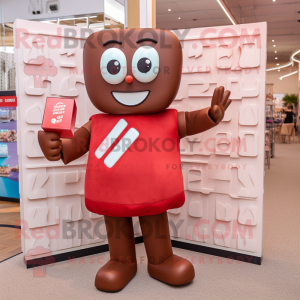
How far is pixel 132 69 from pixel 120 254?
1.10 meters

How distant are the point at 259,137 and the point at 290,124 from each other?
1003cm

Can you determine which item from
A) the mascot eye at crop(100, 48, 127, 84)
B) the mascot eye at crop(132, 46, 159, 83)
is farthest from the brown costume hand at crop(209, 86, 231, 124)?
the mascot eye at crop(100, 48, 127, 84)

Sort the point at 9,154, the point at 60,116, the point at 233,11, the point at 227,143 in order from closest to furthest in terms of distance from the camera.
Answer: the point at 60,116 → the point at 227,143 → the point at 9,154 → the point at 233,11

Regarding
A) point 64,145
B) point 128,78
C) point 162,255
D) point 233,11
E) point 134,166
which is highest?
point 233,11

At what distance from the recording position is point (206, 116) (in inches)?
72.1

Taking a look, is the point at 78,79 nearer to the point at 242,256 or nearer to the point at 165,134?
the point at 165,134

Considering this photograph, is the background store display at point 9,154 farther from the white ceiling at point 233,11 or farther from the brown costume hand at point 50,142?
the white ceiling at point 233,11

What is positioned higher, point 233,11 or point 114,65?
point 233,11

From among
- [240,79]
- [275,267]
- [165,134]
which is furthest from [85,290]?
[240,79]

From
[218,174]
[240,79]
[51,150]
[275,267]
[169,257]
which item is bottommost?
[275,267]

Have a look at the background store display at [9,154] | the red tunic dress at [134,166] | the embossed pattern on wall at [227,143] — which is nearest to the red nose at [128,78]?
the red tunic dress at [134,166]

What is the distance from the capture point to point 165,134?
6.25 ft

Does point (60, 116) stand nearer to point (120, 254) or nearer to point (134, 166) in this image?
point (134, 166)

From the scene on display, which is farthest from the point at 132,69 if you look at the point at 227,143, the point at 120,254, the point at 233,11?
the point at 233,11
